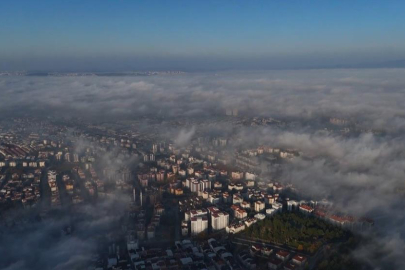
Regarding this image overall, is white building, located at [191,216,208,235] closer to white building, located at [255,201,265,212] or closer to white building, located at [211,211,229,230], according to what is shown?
white building, located at [211,211,229,230]

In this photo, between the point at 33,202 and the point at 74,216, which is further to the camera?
the point at 33,202

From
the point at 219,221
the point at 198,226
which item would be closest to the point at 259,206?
the point at 219,221

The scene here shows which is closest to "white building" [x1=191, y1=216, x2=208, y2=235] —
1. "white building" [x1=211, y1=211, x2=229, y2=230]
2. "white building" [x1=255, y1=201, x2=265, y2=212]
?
"white building" [x1=211, y1=211, x2=229, y2=230]

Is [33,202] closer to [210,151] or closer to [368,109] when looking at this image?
[210,151]

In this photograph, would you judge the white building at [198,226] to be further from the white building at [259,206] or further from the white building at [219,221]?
the white building at [259,206]

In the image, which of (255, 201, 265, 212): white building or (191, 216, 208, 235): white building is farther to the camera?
(255, 201, 265, 212): white building

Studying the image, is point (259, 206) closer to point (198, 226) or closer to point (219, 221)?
point (219, 221)

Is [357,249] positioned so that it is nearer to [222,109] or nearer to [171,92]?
[222,109]

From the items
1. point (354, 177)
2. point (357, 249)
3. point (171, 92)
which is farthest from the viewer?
point (171, 92)

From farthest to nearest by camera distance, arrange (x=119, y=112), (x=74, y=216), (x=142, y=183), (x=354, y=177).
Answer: (x=119, y=112) < (x=142, y=183) < (x=354, y=177) < (x=74, y=216)

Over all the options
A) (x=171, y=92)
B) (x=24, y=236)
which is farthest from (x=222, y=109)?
(x=24, y=236)

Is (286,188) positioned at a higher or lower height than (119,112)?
lower
